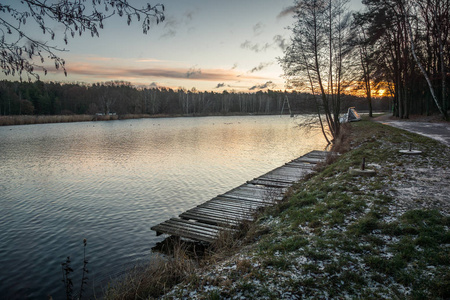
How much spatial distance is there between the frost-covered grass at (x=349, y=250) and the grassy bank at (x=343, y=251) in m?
0.01

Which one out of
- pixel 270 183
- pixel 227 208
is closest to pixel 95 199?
pixel 227 208

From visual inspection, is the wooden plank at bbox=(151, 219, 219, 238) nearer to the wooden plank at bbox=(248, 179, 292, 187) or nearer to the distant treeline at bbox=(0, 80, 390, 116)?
the wooden plank at bbox=(248, 179, 292, 187)

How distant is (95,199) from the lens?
12.7m

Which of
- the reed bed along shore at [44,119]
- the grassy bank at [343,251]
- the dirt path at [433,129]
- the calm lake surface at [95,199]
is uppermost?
the reed bed along shore at [44,119]

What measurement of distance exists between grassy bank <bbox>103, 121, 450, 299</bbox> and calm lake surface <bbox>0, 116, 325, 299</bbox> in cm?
294

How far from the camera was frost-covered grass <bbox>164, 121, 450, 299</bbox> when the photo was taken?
395 cm

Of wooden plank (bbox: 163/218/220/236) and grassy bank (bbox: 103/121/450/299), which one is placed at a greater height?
grassy bank (bbox: 103/121/450/299)

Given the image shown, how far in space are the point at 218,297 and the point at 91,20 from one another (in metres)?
4.04

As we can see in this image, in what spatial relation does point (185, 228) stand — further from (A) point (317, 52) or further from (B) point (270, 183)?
(A) point (317, 52)

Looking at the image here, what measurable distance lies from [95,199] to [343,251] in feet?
35.7

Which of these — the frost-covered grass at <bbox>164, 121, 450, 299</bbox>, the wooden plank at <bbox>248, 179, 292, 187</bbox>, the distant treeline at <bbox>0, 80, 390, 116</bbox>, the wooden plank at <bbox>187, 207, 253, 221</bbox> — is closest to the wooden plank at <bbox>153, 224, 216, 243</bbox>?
the wooden plank at <bbox>187, 207, 253, 221</bbox>

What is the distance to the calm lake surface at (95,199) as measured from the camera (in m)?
7.32

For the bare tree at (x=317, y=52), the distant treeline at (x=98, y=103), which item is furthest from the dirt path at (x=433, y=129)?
the distant treeline at (x=98, y=103)

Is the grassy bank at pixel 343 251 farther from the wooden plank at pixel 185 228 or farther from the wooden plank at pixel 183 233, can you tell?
the wooden plank at pixel 185 228
